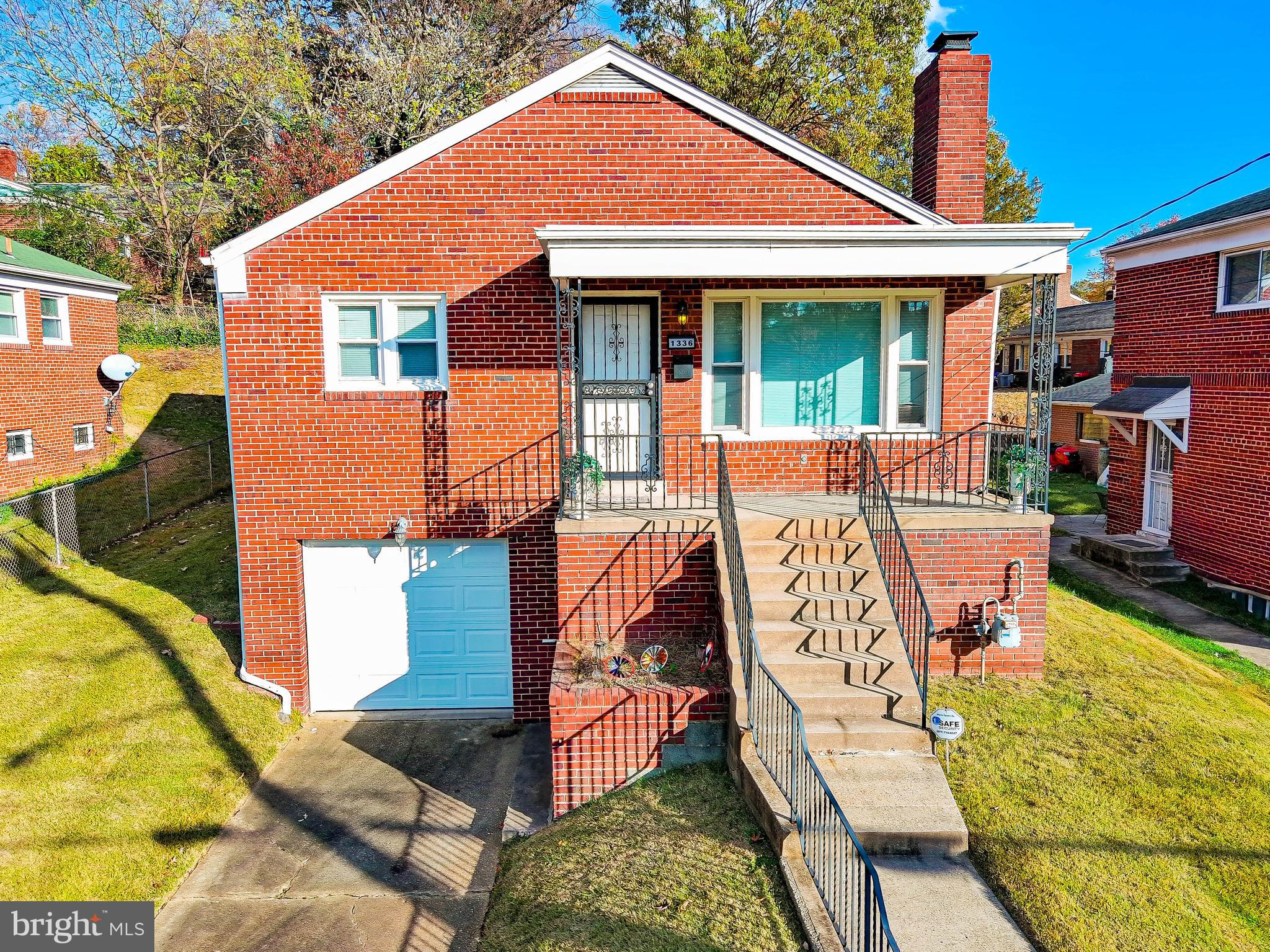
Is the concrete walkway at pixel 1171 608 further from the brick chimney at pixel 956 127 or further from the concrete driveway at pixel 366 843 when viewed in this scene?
the concrete driveway at pixel 366 843

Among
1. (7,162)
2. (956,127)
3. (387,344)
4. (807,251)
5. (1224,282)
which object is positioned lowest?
(387,344)

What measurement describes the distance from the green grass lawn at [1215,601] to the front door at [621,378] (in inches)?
396

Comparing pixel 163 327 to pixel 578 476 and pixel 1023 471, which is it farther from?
pixel 1023 471

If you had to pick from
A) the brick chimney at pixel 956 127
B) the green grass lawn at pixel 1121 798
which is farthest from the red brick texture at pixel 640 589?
the brick chimney at pixel 956 127

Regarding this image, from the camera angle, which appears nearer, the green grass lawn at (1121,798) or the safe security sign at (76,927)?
the green grass lawn at (1121,798)

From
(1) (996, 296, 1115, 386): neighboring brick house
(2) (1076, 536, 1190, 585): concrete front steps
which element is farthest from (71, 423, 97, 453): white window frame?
(1) (996, 296, 1115, 386): neighboring brick house

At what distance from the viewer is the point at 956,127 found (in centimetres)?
919

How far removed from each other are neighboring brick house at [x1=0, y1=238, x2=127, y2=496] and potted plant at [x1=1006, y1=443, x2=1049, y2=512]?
1785 centimetres

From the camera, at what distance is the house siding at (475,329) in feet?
29.0

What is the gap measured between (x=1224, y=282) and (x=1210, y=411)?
226 cm

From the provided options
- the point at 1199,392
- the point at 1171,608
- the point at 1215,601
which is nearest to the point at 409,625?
the point at 1171,608

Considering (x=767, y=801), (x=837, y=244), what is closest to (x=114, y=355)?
(x=837, y=244)

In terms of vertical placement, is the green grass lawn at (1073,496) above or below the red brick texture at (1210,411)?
below

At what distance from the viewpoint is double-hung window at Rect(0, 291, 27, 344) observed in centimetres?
1506
